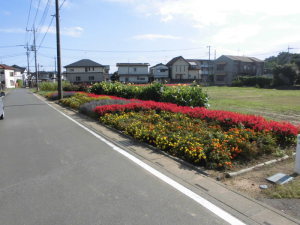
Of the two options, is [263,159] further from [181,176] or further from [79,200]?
[79,200]

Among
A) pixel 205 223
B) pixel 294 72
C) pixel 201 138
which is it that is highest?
pixel 294 72

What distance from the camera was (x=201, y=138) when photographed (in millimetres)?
6012

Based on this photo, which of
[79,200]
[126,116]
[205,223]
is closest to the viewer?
[205,223]

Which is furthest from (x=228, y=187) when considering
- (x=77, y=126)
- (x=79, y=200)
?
(x=77, y=126)

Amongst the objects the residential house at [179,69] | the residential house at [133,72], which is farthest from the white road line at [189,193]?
→ the residential house at [179,69]

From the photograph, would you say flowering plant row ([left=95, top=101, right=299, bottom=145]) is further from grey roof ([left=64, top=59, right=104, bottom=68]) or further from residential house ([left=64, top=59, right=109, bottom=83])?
grey roof ([left=64, top=59, right=104, bottom=68])

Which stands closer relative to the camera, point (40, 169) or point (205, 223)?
point (205, 223)

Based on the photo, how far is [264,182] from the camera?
4.32 m

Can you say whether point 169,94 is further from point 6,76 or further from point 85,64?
point 6,76

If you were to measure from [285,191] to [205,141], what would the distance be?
2.11m

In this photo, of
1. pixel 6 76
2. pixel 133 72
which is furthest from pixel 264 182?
pixel 6 76

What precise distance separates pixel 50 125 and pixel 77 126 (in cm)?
124

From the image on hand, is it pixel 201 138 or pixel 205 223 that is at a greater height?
pixel 201 138

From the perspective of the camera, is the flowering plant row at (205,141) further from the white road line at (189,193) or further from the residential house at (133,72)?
the residential house at (133,72)
